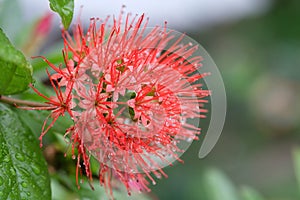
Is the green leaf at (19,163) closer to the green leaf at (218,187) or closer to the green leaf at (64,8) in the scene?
the green leaf at (64,8)

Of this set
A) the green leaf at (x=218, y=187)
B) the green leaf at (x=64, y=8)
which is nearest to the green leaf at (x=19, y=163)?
the green leaf at (x=64, y=8)

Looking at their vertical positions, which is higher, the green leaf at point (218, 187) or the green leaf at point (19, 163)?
the green leaf at point (19, 163)

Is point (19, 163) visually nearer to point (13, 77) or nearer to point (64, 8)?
point (13, 77)

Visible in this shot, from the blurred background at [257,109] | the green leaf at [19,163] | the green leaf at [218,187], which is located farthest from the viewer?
the blurred background at [257,109]

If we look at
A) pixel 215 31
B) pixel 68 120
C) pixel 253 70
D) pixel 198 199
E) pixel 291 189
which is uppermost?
pixel 215 31

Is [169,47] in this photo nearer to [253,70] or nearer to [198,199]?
[198,199]

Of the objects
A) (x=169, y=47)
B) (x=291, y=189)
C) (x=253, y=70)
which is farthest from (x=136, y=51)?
(x=253, y=70)
